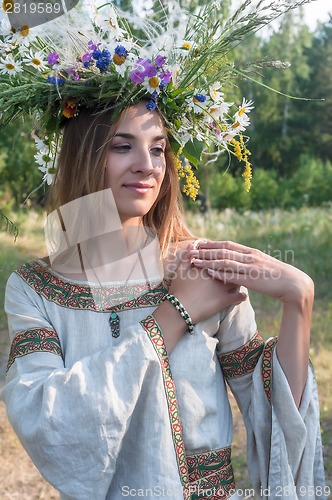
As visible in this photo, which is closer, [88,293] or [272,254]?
[88,293]

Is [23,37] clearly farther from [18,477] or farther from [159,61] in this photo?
[18,477]

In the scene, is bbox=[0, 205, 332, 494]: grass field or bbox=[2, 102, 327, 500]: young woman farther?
bbox=[0, 205, 332, 494]: grass field

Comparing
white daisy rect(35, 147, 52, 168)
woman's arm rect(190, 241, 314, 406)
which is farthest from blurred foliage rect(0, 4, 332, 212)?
woman's arm rect(190, 241, 314, 406)

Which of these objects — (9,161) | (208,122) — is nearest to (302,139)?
(9,161)

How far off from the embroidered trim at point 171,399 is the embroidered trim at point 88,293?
185 millimetres

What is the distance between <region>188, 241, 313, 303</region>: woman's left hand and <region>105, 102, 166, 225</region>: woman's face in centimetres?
26

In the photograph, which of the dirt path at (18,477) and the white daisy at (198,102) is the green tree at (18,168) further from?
the white daisy at (198,102)

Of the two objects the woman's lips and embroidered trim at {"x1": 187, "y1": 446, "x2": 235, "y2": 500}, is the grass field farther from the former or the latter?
the woman's lips

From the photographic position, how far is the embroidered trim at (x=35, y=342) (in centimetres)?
185

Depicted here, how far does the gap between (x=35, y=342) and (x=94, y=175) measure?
1.69ft

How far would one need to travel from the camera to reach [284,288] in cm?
188

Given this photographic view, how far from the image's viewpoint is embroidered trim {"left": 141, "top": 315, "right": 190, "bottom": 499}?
1.83m

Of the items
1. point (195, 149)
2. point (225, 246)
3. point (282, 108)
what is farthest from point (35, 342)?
point (282, 108)

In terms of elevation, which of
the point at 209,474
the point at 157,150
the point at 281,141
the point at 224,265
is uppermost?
the point at 281,141
